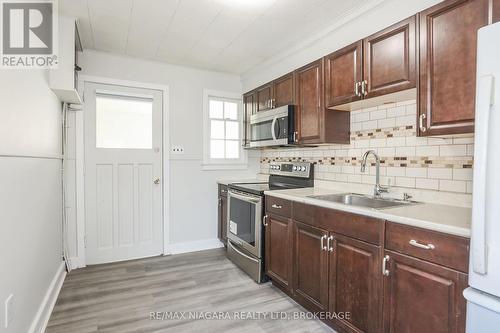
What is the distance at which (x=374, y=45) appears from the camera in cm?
198

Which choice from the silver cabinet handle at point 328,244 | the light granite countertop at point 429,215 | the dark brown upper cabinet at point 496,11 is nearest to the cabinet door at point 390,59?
the dark brown upper cabinet at point 496,11

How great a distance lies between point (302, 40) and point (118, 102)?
218 centimetres

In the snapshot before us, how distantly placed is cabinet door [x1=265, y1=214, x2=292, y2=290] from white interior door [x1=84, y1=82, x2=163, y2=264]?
1561mm

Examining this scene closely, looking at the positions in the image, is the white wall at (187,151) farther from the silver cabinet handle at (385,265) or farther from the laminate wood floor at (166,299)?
the silver cabinet handle at (385,265)

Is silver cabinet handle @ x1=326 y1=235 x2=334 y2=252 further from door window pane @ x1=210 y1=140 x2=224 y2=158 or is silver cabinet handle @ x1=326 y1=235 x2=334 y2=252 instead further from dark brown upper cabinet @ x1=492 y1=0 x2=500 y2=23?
door window pane @ x1=210 y1=140 x2=224 y2=158

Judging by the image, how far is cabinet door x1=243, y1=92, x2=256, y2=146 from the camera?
3.60 metres

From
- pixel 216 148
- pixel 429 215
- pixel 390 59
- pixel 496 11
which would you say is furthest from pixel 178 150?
pixel 496 11

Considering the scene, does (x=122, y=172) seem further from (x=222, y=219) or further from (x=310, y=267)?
(x=310, y=267)

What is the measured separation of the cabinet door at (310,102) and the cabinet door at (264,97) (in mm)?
498

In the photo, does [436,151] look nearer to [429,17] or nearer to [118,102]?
[429,17]

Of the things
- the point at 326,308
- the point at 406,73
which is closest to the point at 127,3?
the point at 406,73

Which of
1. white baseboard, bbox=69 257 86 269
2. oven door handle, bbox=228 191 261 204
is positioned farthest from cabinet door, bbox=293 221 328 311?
white baseboard, bbox=69 257 86 269

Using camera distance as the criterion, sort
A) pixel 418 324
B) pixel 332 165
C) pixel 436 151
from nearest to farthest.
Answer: pixel 418 324 < pixel 436 151 < pixel 332 165

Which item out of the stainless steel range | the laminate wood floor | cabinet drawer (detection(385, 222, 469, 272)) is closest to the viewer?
cabinet drawer (detection(385, 222, 469, 272))
